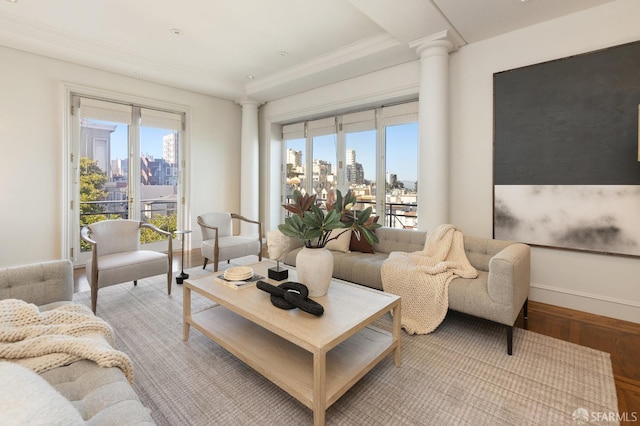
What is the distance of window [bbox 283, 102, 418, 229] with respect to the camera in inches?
169

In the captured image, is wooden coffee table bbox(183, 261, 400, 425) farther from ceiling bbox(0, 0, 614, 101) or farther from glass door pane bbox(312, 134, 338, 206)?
glass door pane bbox(312, 134, 338, 206)

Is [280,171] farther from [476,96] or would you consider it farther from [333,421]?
[333,421]

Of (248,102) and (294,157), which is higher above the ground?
(248,102)

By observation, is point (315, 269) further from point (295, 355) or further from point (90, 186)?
point (90, 186)

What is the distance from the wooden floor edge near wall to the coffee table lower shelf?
1283 millimetres

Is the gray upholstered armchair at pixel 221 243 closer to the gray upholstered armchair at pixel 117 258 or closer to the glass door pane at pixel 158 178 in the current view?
the gray upholstered armchair at pixel 117 258

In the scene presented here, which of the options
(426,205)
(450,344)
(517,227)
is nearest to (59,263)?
(450,344)

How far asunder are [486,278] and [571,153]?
5.07 feet

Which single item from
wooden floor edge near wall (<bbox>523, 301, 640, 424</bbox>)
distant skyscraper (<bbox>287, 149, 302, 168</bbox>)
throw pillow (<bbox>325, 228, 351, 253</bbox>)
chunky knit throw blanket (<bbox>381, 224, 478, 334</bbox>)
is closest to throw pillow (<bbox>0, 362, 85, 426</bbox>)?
chunky knit throw blanket (<bbox>381, 224, 478, 334</bbox>)

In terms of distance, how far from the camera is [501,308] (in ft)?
6.75

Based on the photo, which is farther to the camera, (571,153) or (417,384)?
(571,153)

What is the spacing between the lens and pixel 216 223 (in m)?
4.13

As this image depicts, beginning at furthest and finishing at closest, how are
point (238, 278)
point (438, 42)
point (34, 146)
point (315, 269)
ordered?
point (34, 146)
point (438, 42)
point (238, 278)
point (315, 269)

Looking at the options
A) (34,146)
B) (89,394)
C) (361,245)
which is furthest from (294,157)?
(89,394)
